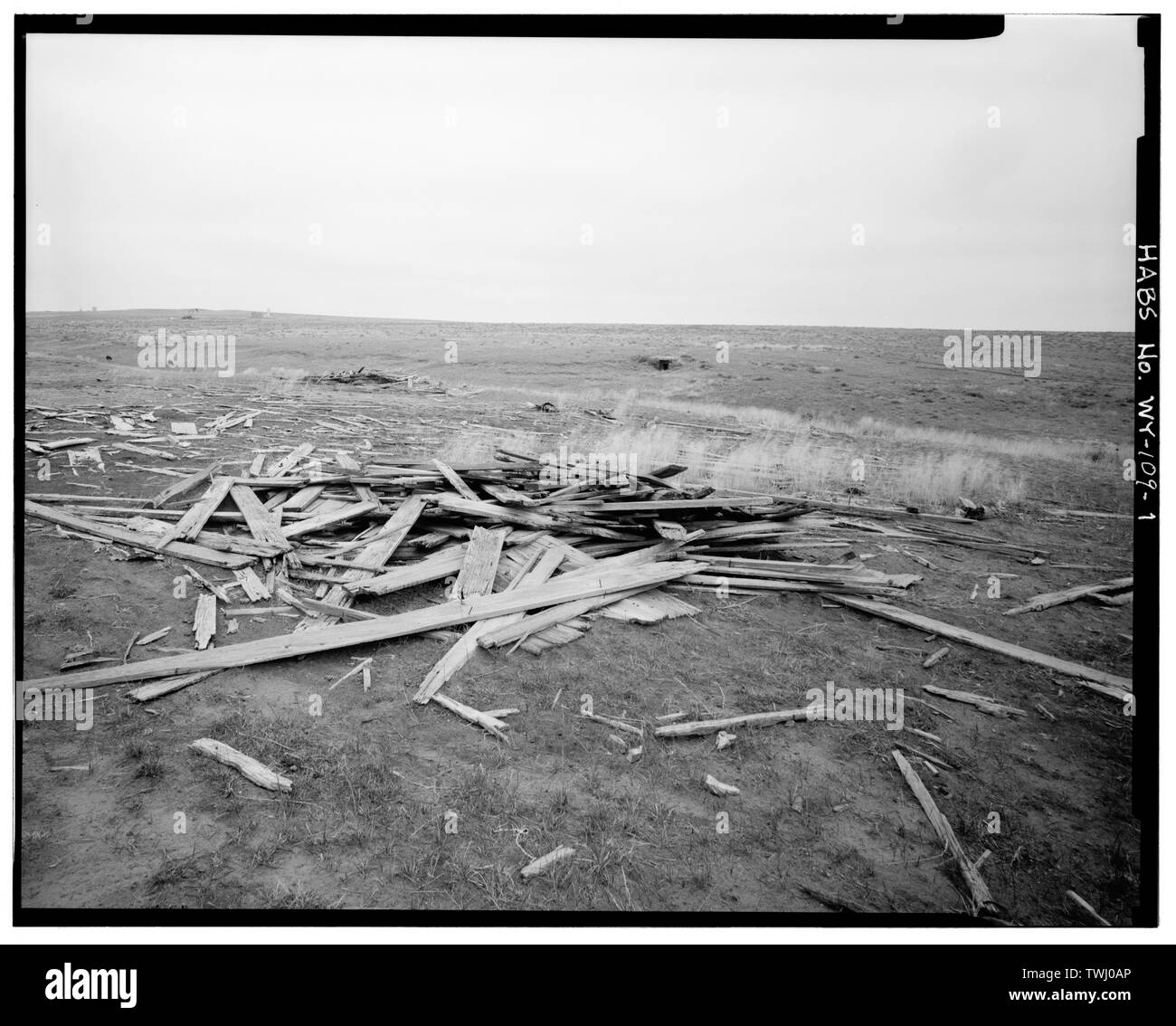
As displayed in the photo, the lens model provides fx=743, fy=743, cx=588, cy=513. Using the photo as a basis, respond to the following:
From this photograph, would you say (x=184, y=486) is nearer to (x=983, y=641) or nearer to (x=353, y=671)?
(x=353, y=671)

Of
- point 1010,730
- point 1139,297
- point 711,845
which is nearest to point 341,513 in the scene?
point 711,845

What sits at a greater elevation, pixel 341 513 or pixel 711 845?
pixel 341 513

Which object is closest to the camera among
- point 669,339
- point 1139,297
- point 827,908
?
point 827,908

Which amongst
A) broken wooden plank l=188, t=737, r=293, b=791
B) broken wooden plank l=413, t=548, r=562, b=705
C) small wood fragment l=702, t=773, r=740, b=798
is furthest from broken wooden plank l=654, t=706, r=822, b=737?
broken wooden plank l=188, t=737, r=293, b=791

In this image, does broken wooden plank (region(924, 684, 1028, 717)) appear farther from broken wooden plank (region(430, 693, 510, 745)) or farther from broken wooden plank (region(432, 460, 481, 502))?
broken wooden plank (region(432, 460, 481, 502))

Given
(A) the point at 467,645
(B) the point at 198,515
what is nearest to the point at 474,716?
(A) the point at 467,645

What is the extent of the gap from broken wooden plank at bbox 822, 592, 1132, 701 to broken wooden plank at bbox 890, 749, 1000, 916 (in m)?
1.85

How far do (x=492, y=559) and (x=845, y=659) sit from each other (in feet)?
11.4

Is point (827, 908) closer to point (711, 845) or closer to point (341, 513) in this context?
point (711, 845)

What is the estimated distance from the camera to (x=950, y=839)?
4.79 m

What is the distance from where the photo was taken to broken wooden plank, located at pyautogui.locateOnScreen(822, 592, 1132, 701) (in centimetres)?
632

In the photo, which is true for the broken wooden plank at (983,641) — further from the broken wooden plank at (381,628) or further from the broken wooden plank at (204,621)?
Result: the broken wooden plank at (204,621)

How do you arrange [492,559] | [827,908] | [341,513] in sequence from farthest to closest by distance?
[341,513] → [492,559] → [827,908]
